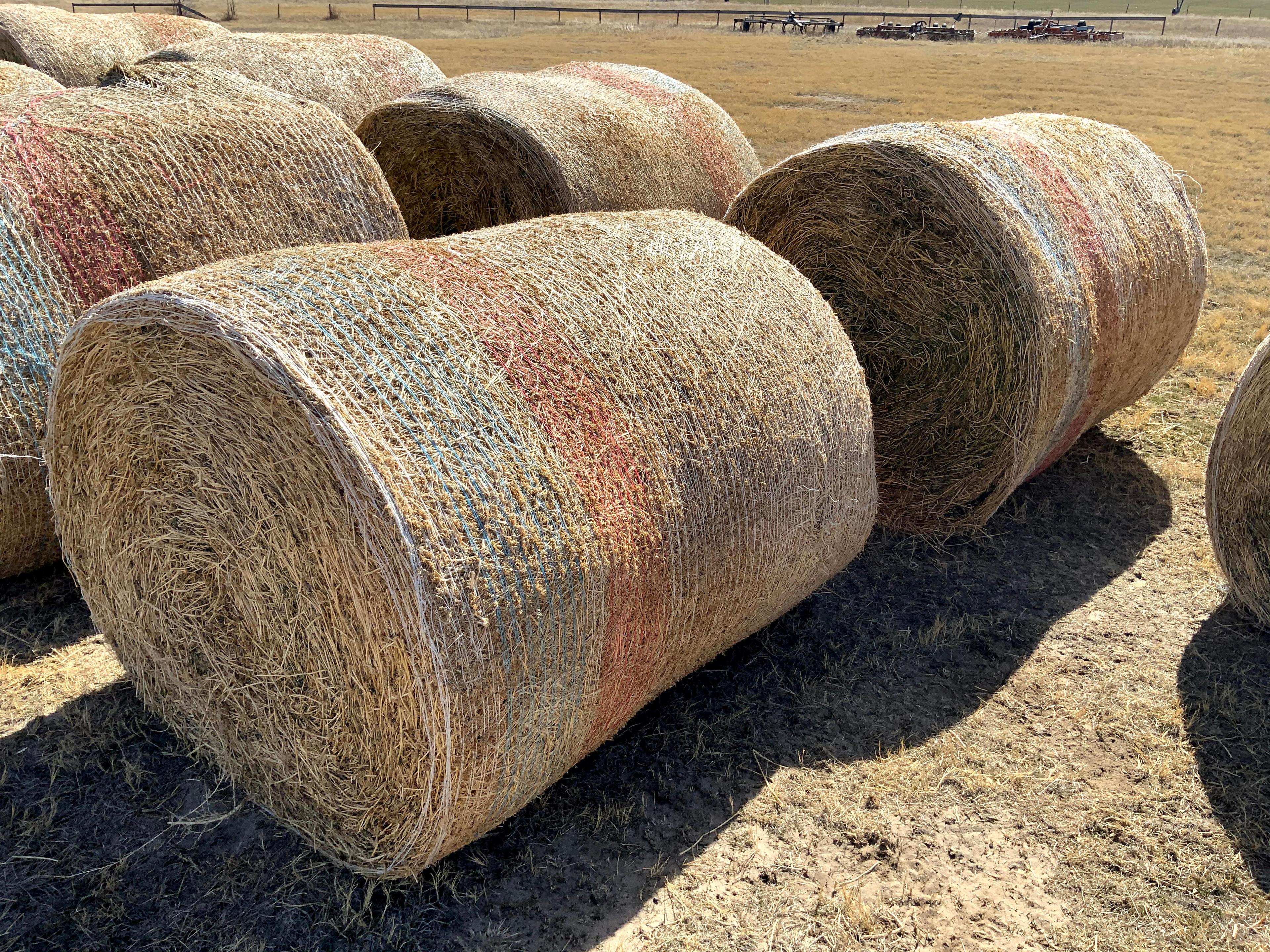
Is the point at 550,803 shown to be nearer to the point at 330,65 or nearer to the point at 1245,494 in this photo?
the point at 1245,494

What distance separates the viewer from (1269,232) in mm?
12188

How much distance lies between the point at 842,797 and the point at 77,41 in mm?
12300

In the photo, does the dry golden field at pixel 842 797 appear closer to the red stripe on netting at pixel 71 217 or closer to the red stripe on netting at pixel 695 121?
the red stripe on netting at pixel 71 217

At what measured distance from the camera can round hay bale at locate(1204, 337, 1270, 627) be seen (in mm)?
A: 4672

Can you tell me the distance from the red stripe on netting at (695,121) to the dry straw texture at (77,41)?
5.42m

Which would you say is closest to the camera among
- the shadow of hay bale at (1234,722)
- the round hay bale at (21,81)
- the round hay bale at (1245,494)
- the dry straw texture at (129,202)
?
the shadow of hay bale at (1234,722)

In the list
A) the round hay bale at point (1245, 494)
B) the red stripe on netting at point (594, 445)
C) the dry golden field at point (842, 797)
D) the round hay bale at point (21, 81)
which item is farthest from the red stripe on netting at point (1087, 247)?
the round hay bale at point (21, 81)

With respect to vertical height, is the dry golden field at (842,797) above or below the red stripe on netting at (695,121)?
below

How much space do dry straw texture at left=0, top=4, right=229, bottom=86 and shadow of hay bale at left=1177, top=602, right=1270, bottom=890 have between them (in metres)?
11.1

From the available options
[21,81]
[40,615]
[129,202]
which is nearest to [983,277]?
[129,202]

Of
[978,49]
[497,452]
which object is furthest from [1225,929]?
[978,49]

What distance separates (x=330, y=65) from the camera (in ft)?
30.0

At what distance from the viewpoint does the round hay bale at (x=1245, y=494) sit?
467cm

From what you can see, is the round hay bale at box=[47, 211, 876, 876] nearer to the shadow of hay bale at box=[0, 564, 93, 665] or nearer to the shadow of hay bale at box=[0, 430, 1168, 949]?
the shadow of hay bale at box=[0, 430, 1168, 949]
